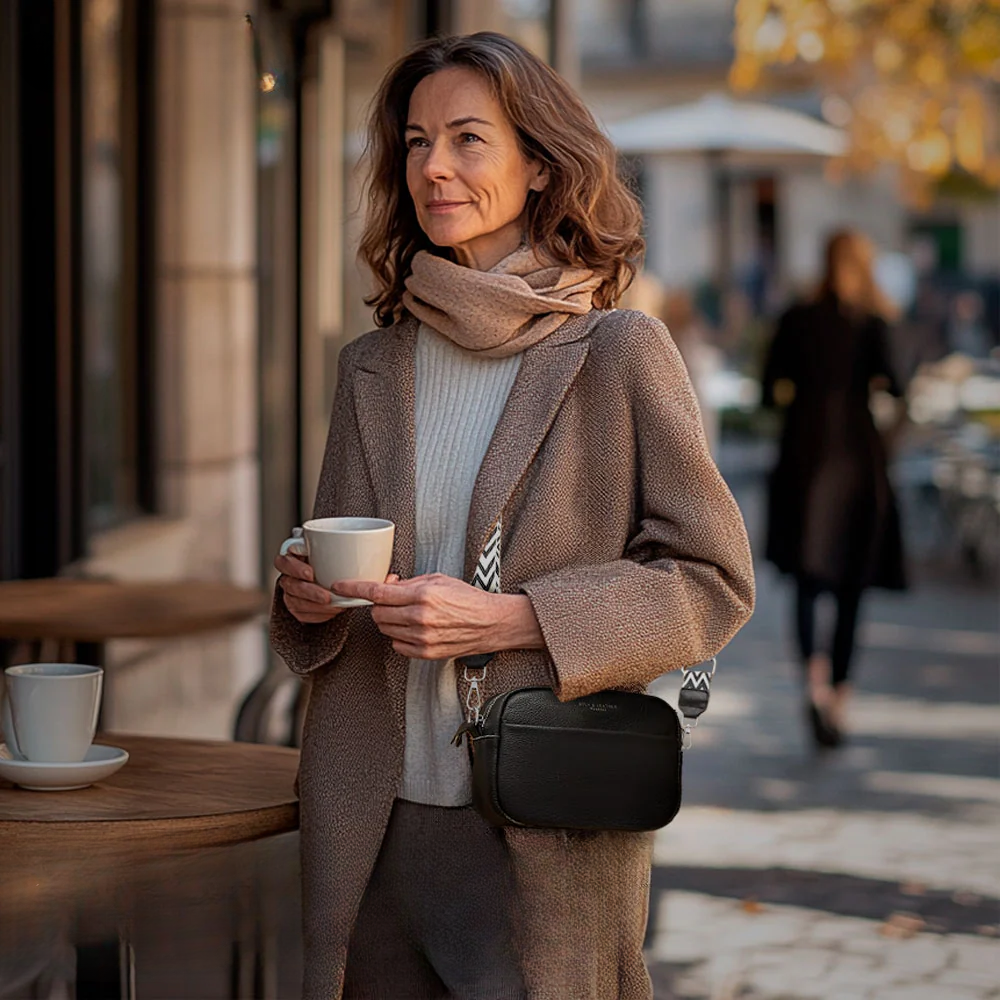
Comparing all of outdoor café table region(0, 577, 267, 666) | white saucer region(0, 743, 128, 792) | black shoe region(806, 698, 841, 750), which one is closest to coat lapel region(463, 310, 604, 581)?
white saucer region(0, 743, 128, 792)

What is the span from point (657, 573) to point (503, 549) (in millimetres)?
204

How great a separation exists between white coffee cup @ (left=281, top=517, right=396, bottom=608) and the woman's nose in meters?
0.48

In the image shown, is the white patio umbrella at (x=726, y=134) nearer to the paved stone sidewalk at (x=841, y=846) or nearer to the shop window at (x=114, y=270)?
the paved stone sidewalk at (x=841, y=846)

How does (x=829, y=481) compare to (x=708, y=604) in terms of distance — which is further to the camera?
(x=829, y=481)

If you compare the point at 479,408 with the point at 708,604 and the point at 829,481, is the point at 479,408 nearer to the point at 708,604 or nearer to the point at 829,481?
the point at 708,604

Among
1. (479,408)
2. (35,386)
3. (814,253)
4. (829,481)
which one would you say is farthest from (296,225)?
(814,253)

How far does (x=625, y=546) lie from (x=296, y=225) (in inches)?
169

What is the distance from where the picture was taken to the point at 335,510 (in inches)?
109

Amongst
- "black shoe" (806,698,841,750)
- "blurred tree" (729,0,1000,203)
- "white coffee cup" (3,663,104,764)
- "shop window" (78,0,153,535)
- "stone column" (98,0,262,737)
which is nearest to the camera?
"white coffee cup" (3,663,104,764)

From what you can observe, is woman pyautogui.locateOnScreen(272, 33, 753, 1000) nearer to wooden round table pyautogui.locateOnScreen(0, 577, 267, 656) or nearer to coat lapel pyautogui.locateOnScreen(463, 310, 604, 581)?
coat lapel pyautogui.locateOnScreen(463, 310, 604, 581)

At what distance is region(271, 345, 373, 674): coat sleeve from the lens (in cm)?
268

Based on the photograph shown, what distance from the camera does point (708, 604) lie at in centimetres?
258

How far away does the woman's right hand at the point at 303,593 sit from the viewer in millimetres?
2550

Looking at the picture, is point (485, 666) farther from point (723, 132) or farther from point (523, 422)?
point (723, 132)
